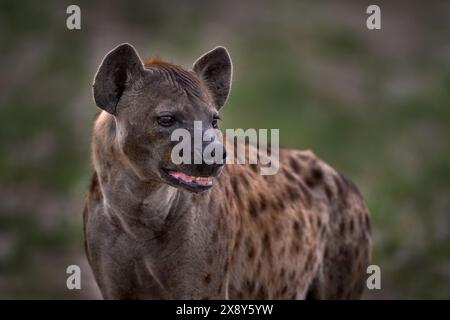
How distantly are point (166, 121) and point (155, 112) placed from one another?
7 centimetres

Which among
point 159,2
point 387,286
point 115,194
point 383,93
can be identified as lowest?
point 387,286

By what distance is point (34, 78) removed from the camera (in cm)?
1298

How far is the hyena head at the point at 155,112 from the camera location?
5590 millimetres

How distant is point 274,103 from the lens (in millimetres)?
13000

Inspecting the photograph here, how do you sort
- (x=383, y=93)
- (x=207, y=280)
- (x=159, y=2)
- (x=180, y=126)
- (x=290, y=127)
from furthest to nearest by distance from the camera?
(x=159, y=2) → (x=383, y=93) → (x=290, y=127) → (x=207, y=280) → (x=180, y=126)

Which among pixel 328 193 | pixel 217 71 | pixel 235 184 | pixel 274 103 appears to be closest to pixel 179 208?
pixel 235 184

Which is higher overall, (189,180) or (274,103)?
(274,103)

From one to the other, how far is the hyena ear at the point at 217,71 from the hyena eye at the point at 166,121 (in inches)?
17.4

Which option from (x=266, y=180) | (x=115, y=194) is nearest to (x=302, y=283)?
(x=266, y=180)

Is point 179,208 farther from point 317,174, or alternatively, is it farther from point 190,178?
point 317,174

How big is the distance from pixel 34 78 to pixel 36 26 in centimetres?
86

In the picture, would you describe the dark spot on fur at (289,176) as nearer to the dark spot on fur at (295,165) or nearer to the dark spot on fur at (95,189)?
the dark spot on fur at (295,165)

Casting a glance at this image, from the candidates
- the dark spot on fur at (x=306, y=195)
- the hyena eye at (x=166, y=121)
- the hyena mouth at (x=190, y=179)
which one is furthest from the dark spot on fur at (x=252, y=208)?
the hyena eye at (x=166, y=121)
